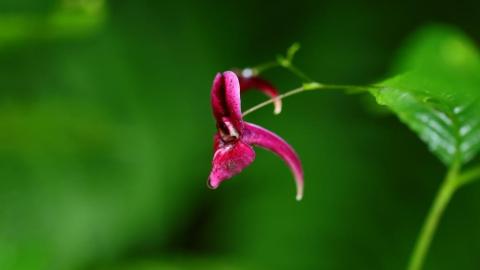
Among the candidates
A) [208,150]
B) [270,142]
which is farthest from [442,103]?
[208,150]

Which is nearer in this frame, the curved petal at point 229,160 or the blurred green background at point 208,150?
the curved petal at point 229,160

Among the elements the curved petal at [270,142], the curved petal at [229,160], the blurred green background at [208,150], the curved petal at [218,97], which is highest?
the blurred green background at [208,150]

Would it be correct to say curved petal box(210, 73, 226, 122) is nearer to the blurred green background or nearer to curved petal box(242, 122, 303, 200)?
curved petal box(242, 122, 303, 200)

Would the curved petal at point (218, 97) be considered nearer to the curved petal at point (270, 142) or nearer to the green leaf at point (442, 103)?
the curved petal at point (270, 142)

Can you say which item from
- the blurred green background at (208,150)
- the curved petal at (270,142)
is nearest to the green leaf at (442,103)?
the curved petal at (270,142)

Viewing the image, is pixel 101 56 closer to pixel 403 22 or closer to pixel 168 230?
pixel 168 230

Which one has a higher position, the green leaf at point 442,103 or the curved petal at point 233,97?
the green leaf at point 442,103
